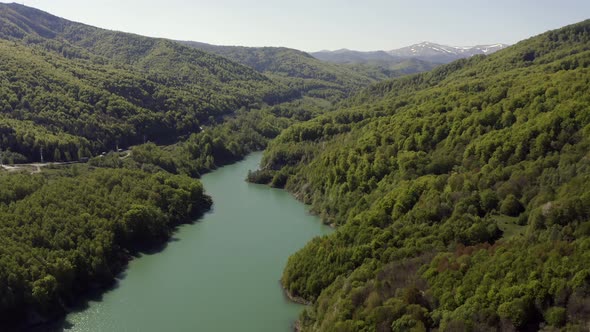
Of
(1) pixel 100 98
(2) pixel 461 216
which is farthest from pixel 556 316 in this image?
Answer: (1) pixel 100 98

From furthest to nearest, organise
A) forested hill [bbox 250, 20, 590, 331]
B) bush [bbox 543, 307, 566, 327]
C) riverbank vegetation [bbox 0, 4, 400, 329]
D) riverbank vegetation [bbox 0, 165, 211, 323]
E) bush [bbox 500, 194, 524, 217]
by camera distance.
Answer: riverbank vegetation [bbox 0, 4, 400, 329], bush [bbox 500, 194, 524, 217], riverbank vegetation [bbox 0, 165, 211, 323], forested hill [bbox 250, 20, 590, 331], bush [bbox 543, 307, 566, 327]

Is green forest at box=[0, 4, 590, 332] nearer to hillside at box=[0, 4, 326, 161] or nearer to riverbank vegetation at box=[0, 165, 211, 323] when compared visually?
riverbank vegetation at box=[0, 165, 211, 323]

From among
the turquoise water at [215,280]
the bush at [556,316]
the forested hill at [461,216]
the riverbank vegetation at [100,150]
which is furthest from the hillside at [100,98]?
the bush at [556,316]

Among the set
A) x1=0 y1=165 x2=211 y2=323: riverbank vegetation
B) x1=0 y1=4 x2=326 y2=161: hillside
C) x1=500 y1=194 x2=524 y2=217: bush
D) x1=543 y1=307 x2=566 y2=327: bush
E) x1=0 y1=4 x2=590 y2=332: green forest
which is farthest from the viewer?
x1=0 y1=4 x2=326 y2=161: hillside

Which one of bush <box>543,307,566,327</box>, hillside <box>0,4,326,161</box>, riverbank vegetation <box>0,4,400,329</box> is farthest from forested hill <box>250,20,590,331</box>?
hillside <box>0,4,326,161</box>

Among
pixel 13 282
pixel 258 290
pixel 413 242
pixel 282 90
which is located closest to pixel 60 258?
pixel 13 282

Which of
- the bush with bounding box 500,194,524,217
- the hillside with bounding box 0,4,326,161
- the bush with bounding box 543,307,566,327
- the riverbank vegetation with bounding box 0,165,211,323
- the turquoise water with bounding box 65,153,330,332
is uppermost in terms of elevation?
the hillside with bounding box 0,4,326,161

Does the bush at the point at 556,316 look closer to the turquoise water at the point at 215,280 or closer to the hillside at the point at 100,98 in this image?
the turquoise water at the point at 215,280

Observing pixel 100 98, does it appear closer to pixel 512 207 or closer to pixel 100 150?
pixel 100 150

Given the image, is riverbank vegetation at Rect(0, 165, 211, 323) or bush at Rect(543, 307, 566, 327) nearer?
bush at Rect(543, 307, 566, 327)
